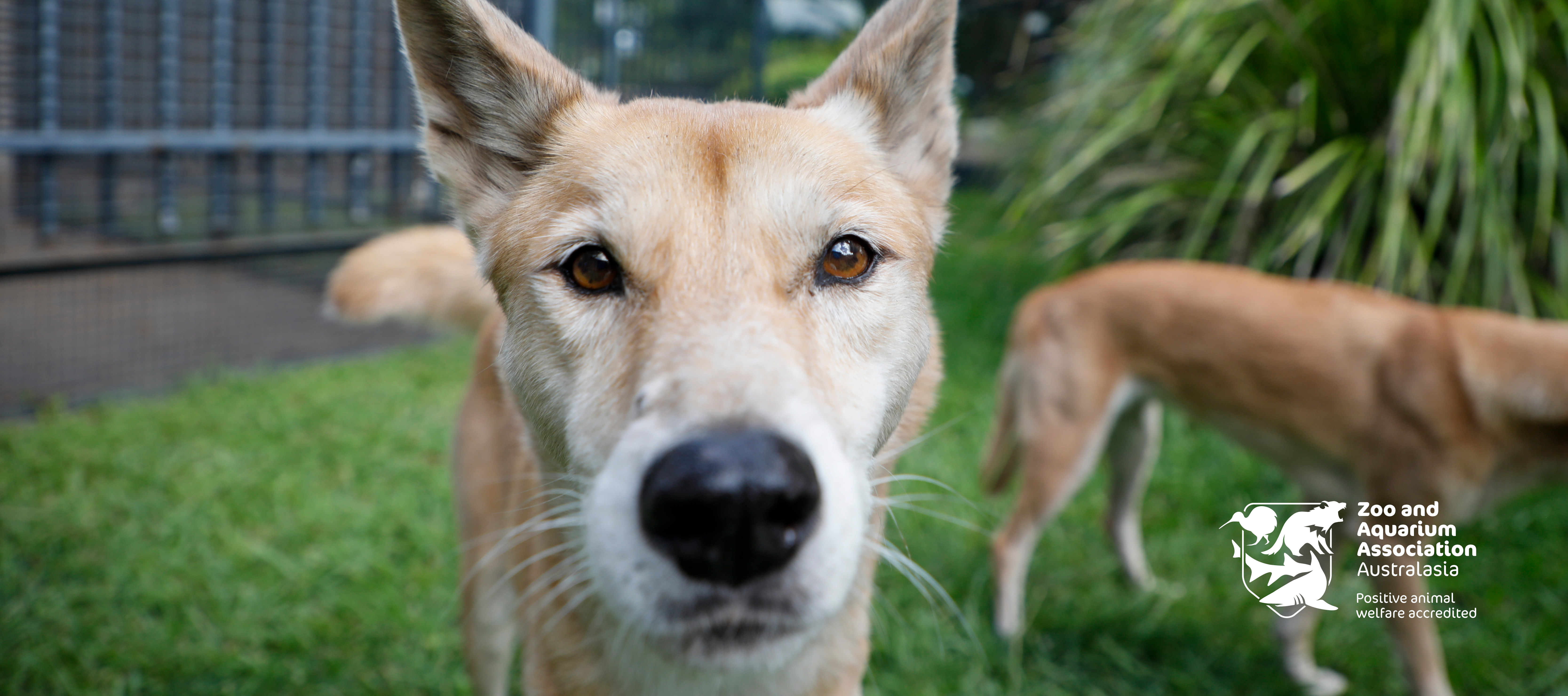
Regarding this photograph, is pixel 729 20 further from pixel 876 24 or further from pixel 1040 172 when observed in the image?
pixel 876 24

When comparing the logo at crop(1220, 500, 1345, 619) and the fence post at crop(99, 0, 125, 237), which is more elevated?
the fence post at crop(99, 0, 125, 237)

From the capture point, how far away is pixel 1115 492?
3781 mm

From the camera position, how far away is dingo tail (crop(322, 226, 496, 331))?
278 cm

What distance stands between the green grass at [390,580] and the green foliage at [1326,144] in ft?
4.22

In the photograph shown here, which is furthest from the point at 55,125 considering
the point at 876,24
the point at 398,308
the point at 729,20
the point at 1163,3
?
the point at 1163,3

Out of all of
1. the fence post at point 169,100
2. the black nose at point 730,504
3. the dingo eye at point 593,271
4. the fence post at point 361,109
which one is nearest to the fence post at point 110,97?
the fence post at point 169,100

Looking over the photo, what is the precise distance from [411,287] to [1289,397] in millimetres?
3197

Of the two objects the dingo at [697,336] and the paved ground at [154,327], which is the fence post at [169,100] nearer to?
the paved ground at [154,327]

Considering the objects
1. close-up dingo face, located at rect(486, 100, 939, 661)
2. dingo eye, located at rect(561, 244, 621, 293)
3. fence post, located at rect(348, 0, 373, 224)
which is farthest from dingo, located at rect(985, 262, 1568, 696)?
fence post, located at rect(348, 0, 373, 224)

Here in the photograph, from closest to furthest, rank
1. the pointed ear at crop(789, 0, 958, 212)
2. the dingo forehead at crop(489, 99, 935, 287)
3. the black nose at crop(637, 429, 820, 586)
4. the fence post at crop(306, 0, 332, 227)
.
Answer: the black nose at crop(637, 429, 820, 586)
the dingo forehead at crop(489, 99, 935, 287)
the pointed ear at crop(789, 0, 958, 212)
the fence post at crop(306, 0, 332, 227)

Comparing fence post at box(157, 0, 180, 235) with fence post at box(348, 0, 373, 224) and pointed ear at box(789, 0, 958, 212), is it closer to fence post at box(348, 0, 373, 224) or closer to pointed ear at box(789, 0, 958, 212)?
fence post at box(348, 0, 373, 224)

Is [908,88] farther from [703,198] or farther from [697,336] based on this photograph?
[697,336]

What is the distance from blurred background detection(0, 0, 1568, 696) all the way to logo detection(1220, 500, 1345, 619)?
0.19 metres

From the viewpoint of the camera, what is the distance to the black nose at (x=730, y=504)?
1.10m
